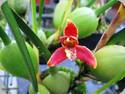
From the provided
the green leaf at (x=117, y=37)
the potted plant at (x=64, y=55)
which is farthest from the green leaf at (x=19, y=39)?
the green leaf at (x=117, y=37)

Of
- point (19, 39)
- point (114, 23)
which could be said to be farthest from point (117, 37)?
point (19, 39)

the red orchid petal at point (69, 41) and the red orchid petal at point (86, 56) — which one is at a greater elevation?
the red orchid petal at point (69, 41)

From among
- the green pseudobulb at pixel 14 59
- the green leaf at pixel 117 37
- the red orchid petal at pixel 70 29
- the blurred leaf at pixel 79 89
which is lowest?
the blurred leaf at pixel 79 89

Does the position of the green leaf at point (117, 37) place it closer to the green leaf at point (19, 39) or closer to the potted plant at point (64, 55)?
the potted plant at point (64, 55)

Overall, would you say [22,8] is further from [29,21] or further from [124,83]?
[124,83]

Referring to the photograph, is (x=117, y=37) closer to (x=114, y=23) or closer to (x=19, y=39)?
(x=114, y=23)

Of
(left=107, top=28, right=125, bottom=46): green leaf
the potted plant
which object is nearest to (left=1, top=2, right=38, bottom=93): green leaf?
the potted plant

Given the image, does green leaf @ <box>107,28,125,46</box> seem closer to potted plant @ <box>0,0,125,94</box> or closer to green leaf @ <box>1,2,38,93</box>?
potted plant @ <box>0,0,125,94</box>
